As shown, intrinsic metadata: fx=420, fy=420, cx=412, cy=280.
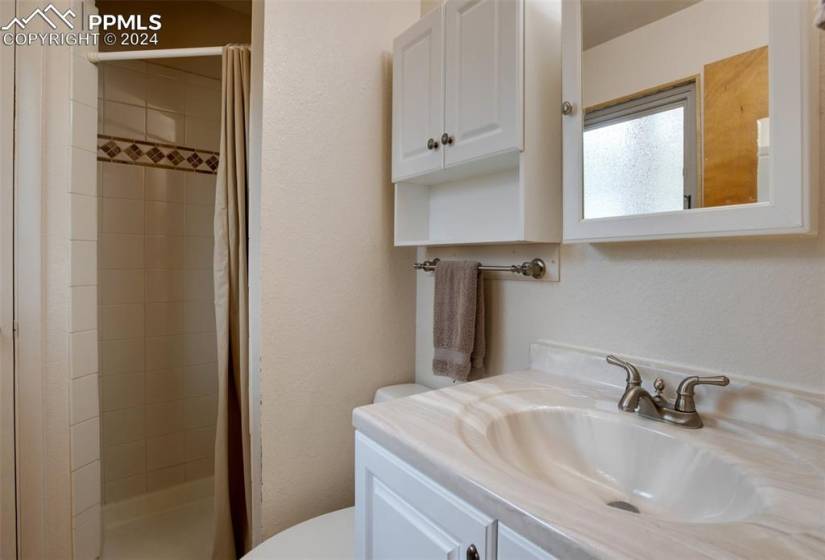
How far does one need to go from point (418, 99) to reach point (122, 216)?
5.05 ft

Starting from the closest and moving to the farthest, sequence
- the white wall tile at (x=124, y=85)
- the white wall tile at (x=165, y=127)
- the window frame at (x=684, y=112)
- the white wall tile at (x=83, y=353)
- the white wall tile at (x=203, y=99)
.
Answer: the window frame at (x=684, y=112)
the white wall tile at (x=83, y=353)
the white wall tile at (x=124, y=85)
the white wall tile at (x=165, y=127)
the white wall tile at (x=203, y=99)

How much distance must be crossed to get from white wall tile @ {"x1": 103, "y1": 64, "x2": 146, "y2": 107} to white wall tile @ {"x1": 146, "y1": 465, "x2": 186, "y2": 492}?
1.79 m

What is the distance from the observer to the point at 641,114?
90 centimetres

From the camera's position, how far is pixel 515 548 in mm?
522

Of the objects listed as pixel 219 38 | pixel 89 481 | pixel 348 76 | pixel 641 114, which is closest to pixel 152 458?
pixel 89 481

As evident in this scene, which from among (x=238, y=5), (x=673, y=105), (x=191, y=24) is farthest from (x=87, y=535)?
(x=238, y=5)

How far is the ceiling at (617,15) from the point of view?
2.81 ft

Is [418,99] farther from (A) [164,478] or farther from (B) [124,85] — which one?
(A) [164,478]

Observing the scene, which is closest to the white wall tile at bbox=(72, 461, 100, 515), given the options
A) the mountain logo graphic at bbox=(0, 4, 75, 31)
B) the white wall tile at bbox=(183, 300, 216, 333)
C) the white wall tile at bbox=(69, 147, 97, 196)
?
the white wall tile at bbox=(183, 300, 216, 333)

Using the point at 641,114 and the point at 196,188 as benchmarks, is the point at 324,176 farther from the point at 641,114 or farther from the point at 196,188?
the point at 196,188

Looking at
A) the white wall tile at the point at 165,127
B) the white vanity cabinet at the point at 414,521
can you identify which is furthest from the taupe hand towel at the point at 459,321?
the white wall tile at the point at 165,127

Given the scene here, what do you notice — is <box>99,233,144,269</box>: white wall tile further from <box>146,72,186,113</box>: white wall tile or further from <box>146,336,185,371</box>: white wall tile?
<box>146,72,186,113</box>: white wall tile

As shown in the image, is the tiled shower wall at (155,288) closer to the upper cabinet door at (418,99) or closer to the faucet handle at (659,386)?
the upper cabinet door at (418,99)

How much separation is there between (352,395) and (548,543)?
1.06m
